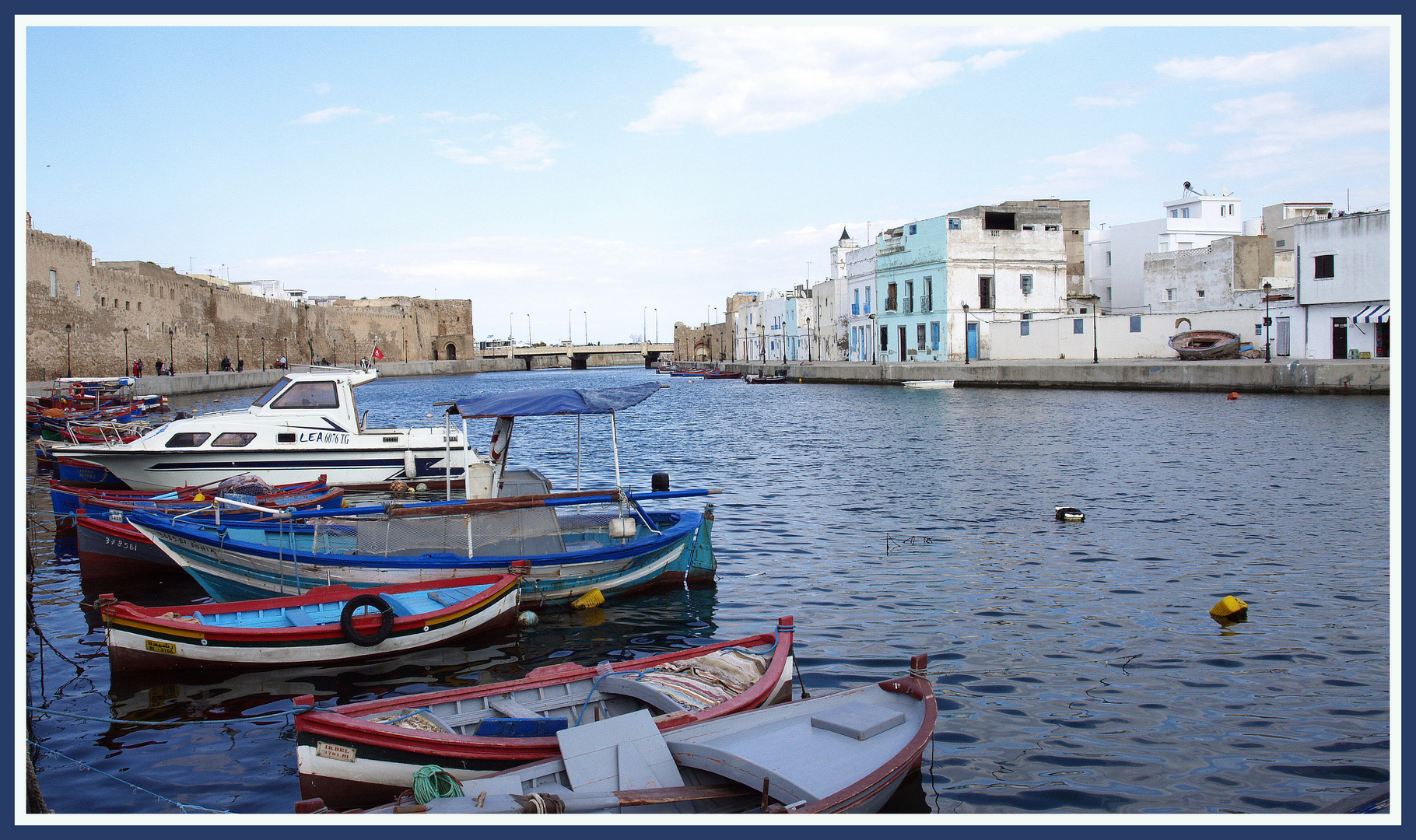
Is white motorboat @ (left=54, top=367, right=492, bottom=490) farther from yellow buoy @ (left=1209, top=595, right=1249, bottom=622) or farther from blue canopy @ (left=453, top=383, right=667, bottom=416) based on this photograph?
yellow buoy @ (left=1209, top=595, right=1249, bottom=622)

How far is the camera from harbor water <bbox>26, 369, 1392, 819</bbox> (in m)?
6.64

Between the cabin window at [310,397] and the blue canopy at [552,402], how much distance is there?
6.32m

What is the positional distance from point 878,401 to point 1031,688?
121 ft

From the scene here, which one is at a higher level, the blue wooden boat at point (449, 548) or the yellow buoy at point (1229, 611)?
the blue wooden boat at point (449, 548)

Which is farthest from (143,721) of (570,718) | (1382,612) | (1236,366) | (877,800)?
(1236,366)

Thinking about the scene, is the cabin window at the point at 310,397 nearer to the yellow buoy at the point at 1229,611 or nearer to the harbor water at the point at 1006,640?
the harbor water at the point at 1006,640

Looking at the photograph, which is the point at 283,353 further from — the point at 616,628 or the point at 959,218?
the point at 616,628

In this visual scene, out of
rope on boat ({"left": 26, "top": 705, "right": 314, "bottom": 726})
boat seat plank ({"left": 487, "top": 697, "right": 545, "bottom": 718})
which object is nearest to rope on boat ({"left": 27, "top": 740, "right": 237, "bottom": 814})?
rope on boat ({"left": 26, "top": 705, "right": 314, "bottom": 726})

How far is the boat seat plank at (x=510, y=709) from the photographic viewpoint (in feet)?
21.8

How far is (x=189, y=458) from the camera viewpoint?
1655 cm

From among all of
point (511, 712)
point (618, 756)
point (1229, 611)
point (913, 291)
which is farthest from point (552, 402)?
point (913, 291)

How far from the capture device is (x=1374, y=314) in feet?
117

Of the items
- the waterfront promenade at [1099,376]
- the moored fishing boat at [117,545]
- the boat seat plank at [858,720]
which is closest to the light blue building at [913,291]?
the waterfront promenade at [1099,376]

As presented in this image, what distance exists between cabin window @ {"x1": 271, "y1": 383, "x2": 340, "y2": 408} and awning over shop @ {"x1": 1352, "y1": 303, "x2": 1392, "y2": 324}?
35.7 m
